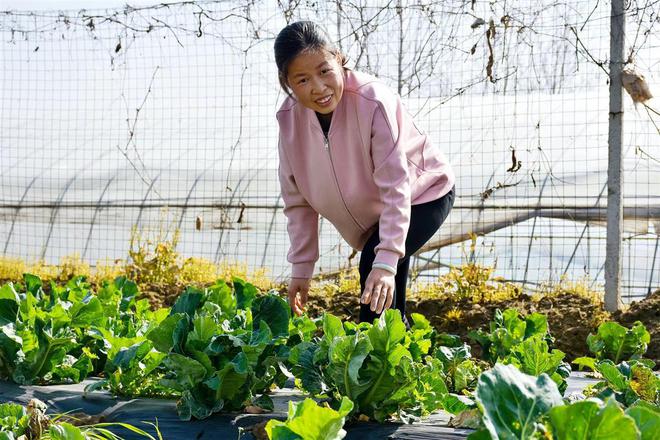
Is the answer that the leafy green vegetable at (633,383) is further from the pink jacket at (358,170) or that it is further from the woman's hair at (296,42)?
the woman's hair at (296,42)

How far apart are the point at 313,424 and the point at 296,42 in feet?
4.77

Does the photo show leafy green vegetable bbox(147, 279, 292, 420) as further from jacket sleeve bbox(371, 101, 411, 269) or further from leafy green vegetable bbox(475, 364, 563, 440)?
leafy green vegetable bbox(475, 364, 563, 440)

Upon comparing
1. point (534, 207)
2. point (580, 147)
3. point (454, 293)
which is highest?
point (580, 147)

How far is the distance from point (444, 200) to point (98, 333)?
130 centimetres

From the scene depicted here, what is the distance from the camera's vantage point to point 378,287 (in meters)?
2.69

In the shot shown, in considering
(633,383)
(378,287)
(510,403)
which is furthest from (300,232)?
(510,403)

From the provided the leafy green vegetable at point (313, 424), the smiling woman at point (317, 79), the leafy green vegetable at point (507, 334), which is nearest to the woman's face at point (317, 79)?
the smiling woman at point (317, 79)

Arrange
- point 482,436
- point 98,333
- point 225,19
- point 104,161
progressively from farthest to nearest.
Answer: point 104,161, point 225,19, point 98,333, point 482,436

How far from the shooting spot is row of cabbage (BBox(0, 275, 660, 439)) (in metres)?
1.59

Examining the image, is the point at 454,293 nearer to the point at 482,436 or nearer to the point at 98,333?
the point at 98,333

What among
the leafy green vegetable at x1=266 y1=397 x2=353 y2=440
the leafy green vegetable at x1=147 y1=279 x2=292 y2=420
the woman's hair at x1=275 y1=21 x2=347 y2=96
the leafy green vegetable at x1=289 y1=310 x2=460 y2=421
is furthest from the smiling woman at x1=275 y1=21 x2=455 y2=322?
the leafy green vegetable at x1=266 y1=397 x2=353 y2=440

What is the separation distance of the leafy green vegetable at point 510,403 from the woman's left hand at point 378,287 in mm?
1100

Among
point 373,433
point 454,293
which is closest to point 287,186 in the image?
point 373,433

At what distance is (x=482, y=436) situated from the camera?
1.56m
